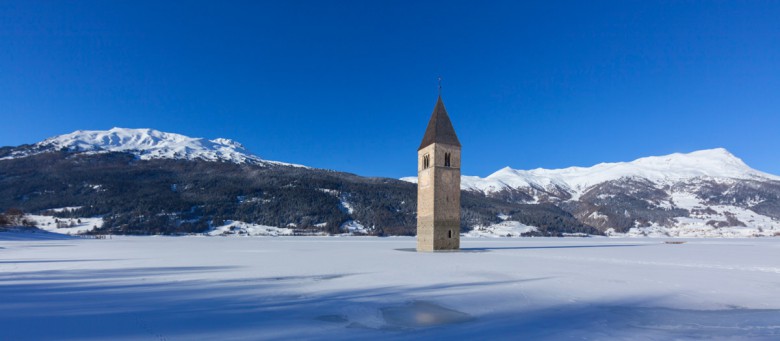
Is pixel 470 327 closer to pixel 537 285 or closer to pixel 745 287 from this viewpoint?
pixel 537 285

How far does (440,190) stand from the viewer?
42.3 metres

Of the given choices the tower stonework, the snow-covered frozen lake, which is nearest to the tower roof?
the tower stonework

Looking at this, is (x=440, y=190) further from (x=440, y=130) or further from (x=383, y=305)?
(x=383, y=305)

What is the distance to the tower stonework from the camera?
41719mm

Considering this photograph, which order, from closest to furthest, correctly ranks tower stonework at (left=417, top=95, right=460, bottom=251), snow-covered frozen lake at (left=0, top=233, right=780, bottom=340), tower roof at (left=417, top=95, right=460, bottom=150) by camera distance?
snow-covered frozen lake at (left=0, top=233, right=780, bottom=340) → tower stonework at (left=417, top=95, right=460, bottom=251) → tower roof at (left=417, top=95, right=460, bottom=150)

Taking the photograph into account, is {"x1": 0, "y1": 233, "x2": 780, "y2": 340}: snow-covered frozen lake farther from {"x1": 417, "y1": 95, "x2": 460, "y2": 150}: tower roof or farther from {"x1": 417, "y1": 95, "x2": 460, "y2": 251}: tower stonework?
{"x1": 417, "y1": 95, "x2": 460, "y2": 150}: tower roof

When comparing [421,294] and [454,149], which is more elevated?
[454,149]

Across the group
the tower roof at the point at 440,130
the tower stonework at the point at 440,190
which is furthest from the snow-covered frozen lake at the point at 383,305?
the tower roof at the point at 440,130

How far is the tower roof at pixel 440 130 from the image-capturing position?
143ft

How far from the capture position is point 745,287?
55.9 ft

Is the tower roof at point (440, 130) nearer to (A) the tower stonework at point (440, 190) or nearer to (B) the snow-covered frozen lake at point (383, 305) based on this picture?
(A) the tower stonework at point (440, 190)

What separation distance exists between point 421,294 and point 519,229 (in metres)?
132

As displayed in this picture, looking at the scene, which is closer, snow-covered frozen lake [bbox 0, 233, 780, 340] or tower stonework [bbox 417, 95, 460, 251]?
snow-covered frozen lake [bbox 0, 233, 780, 340]

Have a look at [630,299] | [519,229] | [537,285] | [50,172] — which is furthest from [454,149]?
[50,172]
